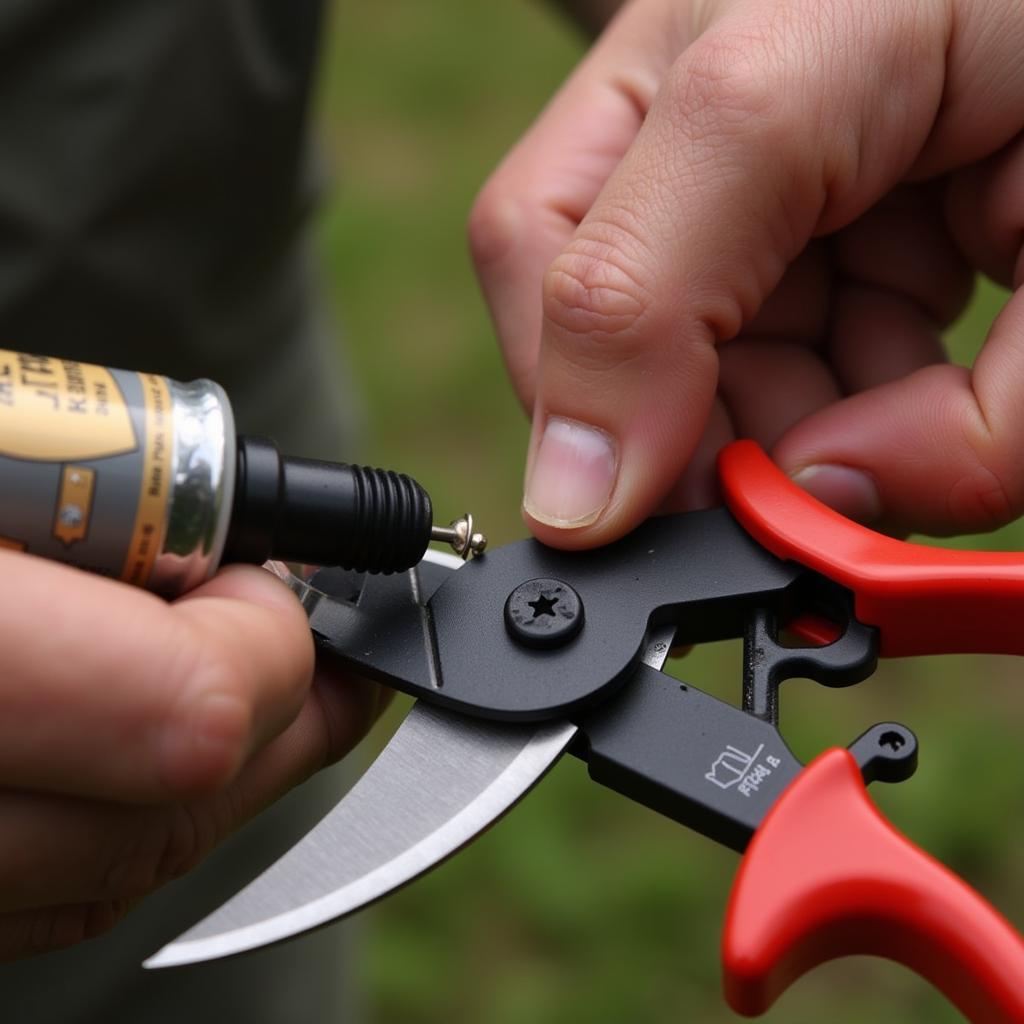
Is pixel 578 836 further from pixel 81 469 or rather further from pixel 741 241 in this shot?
pixel 81 469

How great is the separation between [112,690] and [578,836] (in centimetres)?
207

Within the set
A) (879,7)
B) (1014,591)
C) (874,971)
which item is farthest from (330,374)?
(874,971)

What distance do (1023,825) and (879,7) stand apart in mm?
2047

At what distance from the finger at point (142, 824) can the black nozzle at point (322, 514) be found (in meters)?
0.19

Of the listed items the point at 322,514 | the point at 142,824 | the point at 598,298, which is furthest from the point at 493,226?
the point at 142,824

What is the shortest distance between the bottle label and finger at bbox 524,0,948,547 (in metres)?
0.46

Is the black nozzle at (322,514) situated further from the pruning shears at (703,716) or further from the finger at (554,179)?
the finger at (554,179)

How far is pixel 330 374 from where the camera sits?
2.34 meters

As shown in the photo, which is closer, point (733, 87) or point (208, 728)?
point (208, 728)

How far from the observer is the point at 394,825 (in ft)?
4.21

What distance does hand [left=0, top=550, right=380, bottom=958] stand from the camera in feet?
3.47

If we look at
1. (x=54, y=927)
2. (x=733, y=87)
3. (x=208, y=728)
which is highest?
(x=733, y=87)

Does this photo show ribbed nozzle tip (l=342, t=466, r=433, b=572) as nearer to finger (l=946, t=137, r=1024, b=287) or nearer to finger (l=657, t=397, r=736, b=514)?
finger (l=657, t=397, r=736, b=514)

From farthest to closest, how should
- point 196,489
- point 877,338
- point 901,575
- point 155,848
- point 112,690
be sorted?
point 877,338, point 901,575, point 155,848, point 196,489, point 112,690
